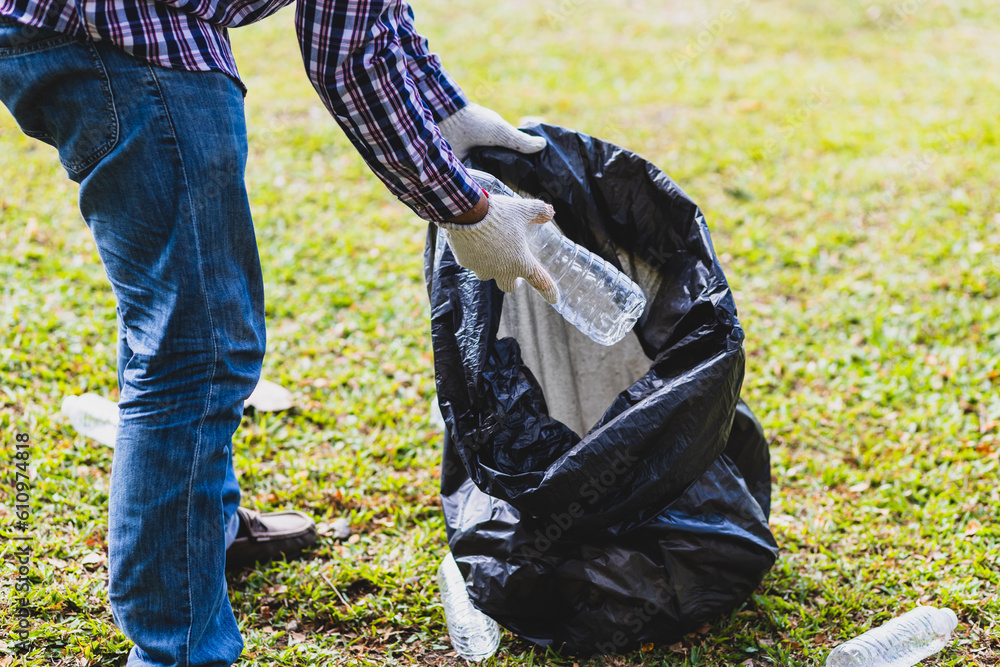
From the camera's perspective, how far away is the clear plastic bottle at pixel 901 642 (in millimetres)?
1811

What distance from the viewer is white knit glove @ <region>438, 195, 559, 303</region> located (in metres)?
1.51

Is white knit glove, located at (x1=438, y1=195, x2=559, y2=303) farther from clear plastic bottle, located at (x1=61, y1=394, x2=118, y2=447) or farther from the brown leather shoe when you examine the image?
clear plastic bottle, located at (x1=61, y1=394, x2=118, y2=447)

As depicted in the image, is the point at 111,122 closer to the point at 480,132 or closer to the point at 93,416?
the point at 480,132

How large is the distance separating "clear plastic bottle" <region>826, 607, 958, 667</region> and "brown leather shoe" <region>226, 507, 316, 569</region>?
1.36 metres

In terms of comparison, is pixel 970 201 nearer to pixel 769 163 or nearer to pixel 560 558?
pixel 769 163

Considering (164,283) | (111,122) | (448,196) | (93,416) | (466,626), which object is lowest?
(466,626)

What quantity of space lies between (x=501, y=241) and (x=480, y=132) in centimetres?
47

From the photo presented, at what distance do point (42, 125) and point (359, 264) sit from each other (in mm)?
2388

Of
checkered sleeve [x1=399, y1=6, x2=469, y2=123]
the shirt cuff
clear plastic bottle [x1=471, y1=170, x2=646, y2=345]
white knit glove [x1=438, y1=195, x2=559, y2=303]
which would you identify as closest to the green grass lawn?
clear plastic bottle [x1=471, y1=170, x2=646, y2=345]

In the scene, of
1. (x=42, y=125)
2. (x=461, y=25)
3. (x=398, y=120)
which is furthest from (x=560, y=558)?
(x=461, y=25)

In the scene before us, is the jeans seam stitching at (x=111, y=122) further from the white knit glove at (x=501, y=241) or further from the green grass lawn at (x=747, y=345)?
the green grass lawn at (x=747, y=345)

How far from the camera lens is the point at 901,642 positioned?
185cm

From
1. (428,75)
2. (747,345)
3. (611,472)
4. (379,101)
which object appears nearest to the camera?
(379,101)

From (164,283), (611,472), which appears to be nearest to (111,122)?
(164,283)
